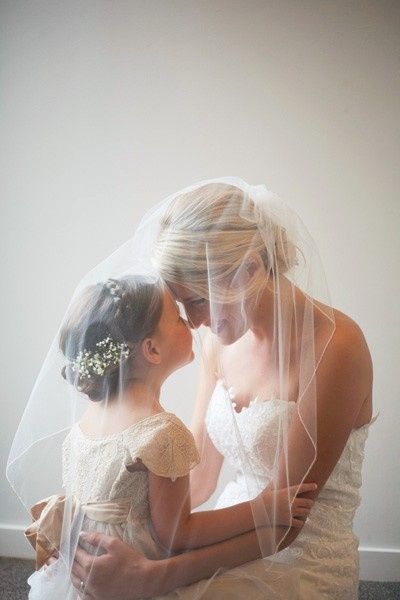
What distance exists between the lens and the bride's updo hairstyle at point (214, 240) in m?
1.35

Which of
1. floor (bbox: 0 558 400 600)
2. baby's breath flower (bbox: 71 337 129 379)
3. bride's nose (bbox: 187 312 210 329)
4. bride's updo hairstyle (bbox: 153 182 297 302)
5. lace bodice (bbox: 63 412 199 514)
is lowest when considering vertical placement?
floor (bbox: 0 558 400 600)

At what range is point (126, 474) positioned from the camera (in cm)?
122

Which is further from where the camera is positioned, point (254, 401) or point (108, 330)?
point (254, 401)

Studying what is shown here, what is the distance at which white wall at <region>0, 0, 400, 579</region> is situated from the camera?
217 centimetres

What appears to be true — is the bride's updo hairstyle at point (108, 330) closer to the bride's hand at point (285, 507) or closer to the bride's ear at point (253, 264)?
the bride's ear at point (253, 264)

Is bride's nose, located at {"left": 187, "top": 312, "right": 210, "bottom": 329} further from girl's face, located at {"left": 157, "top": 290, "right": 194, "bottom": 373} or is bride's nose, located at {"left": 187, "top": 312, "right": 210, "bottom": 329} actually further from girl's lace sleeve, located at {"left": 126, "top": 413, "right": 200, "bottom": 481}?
girl's lace sleeve, located at {"left": 126, "top": 413, "right": 200, "bottom": 481}

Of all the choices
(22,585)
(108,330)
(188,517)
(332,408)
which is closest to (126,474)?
(188,517)

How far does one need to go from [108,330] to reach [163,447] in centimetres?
27

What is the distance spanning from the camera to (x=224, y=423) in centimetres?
151

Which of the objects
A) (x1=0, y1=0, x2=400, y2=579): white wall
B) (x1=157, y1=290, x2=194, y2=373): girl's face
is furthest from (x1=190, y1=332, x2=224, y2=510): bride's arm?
(x1=0, y1=0, x2=400, y2=579): white wall

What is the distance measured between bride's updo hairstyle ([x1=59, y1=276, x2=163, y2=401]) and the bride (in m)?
0.10

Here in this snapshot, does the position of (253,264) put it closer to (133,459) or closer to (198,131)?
(133,459)

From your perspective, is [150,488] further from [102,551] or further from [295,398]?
[295,398]

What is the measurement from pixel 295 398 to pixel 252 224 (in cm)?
43
